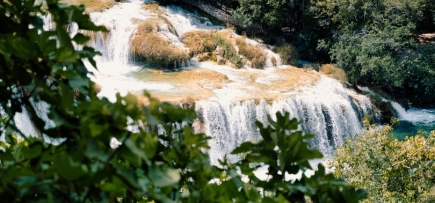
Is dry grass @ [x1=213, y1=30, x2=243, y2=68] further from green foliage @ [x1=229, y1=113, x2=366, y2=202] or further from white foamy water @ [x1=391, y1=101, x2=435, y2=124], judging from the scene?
green foliage @ [x1=229, y1=113, x2=366, y2=202]

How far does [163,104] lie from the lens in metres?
0.95

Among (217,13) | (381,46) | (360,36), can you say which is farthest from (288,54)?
(217,13)

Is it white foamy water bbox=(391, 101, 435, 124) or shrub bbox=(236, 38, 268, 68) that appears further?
shrub bbox=(236, 38, 268, 68)

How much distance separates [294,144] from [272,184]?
162 mm

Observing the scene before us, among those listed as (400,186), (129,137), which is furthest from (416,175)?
Answer: (129,137)

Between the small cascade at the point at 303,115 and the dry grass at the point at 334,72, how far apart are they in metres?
0.70

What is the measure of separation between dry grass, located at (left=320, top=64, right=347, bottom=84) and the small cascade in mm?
696

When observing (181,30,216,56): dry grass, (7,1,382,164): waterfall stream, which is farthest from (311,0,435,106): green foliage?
(181,30,216,56): dry grass

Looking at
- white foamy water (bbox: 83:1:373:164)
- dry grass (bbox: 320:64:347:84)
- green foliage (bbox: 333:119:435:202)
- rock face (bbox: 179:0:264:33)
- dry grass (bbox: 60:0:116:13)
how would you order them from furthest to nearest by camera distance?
rock face (bbox: 179:0:264:33)
dry grass (bbox: 60:0:116:13)
dry grass (bbox: 320:64:347:84)
white foamy water (bbox: 83:1:373:164)
green foliage (bbox: 333:119:435:202)

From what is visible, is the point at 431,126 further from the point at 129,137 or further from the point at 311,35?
the point at 129,137

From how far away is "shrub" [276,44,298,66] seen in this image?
1794cm

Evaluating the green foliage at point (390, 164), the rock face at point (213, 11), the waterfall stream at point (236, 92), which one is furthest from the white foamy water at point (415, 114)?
the green foliage at point (390, 164)

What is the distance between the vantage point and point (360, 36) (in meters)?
17.9

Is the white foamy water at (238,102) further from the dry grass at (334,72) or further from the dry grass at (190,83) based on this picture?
the dry grass at (334,72)
